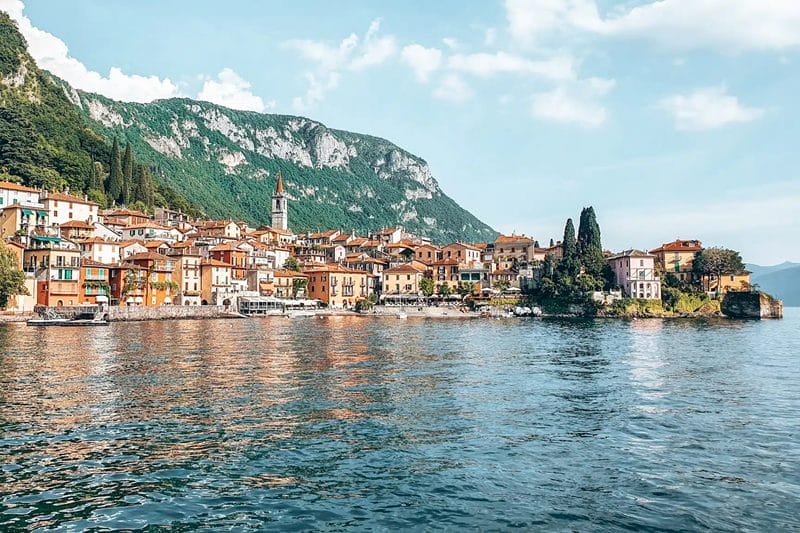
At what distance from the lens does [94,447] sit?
15.3 m

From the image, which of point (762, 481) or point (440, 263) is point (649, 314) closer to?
point (440, 263)

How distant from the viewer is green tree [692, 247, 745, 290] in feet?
325

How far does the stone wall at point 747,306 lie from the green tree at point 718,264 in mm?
3334

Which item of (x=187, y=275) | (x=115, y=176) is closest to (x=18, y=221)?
(x=187, y=275)

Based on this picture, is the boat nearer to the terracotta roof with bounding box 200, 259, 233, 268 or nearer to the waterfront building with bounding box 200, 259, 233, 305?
the waterfront building with bounding box 200, 259, 233, 305

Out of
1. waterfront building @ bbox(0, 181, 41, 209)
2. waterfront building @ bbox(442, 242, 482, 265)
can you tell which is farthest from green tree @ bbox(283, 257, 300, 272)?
waterfront building @ bbox(0, 181, 41, 209)

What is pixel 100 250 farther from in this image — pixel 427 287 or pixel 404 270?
pixel 427 287

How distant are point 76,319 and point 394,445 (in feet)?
199

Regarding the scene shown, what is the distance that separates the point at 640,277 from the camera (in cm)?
9975

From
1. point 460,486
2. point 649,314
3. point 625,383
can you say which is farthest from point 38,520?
point 649,314

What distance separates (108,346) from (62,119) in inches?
4364

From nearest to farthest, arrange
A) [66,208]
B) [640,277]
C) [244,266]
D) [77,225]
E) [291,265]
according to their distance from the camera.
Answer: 1. [77,225]
2. [66,208]
3. [640,277]
4. [244,266]
5. [291,265]

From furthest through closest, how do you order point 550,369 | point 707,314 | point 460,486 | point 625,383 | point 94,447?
1. point 707,314
2. point 550,369
3. point 625,383
4. point 94,447
5. point 460,486

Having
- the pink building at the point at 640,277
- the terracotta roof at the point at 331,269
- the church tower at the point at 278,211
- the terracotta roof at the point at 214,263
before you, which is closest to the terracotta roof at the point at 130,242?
the terracotta roof at the point at 214,263
